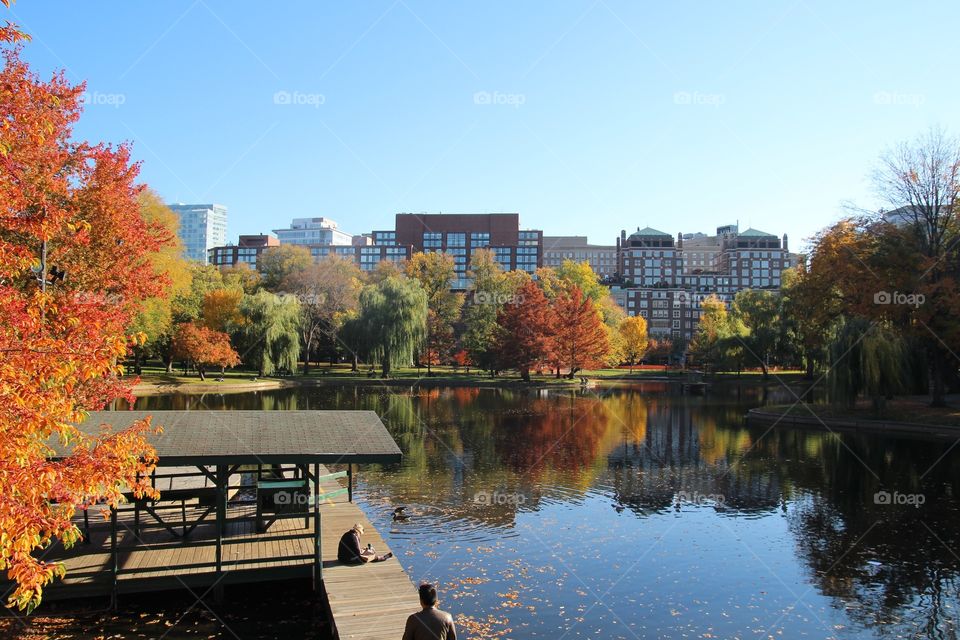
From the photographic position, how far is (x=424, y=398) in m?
54.3

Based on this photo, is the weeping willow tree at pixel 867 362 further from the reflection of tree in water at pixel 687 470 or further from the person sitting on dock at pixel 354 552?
the person sitting on dock at pixel 354 552

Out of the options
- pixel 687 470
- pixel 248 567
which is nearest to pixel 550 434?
pixel 687 470

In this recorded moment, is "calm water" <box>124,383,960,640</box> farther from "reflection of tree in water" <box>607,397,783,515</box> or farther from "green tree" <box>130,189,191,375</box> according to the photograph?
"green tree" <box>130,189,191,375</box>

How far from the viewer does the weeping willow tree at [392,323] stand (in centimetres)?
6931

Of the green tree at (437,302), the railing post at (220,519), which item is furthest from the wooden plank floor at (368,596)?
the green tree at (437,302)

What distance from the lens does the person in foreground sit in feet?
26.0

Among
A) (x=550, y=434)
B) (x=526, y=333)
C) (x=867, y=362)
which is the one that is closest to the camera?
(x=550, y=434)

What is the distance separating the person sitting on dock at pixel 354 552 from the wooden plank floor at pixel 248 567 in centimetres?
13

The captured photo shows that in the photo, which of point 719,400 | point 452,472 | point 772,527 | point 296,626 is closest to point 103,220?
point 452,472

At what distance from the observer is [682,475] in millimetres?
26062

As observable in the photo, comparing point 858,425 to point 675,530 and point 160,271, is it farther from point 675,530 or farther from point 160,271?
point 160,271

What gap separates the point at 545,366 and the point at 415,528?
185 ft

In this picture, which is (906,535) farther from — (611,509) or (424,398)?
(424,398)

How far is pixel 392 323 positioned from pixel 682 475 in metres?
46.4
